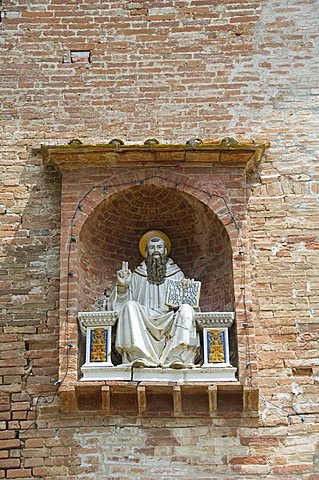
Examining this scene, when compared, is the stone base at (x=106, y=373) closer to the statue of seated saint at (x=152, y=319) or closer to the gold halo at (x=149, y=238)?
the statue of seated saint at (x=152, y=319)

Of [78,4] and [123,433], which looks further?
[78,4]

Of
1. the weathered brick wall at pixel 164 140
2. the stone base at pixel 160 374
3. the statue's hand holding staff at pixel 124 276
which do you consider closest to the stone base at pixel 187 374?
the stone base at pixel 160 374

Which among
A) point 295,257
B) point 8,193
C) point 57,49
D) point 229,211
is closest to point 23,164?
point 8,193

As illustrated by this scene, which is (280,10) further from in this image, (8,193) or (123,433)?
(123,433)

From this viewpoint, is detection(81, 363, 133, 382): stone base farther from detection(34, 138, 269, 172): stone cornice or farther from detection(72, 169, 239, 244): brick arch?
detection(34, 138, 269, 172): stone cornice

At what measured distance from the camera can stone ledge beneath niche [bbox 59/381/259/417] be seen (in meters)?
9.02

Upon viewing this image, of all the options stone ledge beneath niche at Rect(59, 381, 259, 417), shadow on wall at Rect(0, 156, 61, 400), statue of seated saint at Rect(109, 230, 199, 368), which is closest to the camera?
stone ledge beneath niche at Rect(59, 381, 259, 417)

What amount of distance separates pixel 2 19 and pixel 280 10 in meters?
2.97

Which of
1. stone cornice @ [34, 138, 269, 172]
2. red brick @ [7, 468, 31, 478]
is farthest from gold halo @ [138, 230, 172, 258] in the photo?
red brick @ [7, 468, 31, 478]

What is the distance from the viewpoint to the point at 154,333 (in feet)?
31.0

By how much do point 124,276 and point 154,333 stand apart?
680 mm

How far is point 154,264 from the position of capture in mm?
10023

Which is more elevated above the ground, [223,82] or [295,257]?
[223,82]

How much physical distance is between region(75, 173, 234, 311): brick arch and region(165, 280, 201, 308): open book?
10.2 inches
